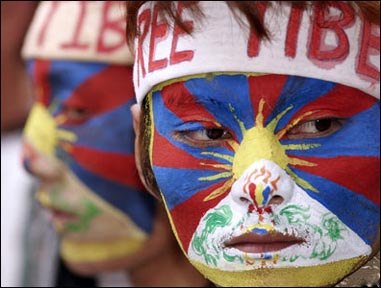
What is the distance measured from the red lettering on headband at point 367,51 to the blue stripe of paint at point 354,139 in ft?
0.18

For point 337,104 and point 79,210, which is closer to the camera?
point 337,104

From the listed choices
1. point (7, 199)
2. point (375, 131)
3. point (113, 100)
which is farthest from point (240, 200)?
point (7, 199)

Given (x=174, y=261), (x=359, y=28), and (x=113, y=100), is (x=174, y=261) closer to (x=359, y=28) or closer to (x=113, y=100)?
(x=113, y=100)

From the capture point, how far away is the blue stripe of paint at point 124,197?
2.71 metres

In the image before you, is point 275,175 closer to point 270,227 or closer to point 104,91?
point 270,227

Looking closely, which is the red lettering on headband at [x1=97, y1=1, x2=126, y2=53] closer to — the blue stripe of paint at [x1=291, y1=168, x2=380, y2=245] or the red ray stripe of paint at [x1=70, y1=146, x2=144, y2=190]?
the red ray stripe of paint at [x1=70, y1=146, x2=144, y2=190]

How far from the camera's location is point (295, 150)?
5.36 feet

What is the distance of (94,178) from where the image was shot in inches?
107

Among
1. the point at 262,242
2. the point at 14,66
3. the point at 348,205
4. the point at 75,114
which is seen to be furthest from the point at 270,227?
the point at 14,66

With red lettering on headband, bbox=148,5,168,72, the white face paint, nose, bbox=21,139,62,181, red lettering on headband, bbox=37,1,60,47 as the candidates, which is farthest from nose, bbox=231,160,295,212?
nose, bbox=21,139,62,181

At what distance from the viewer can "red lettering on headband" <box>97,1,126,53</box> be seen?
2.54m

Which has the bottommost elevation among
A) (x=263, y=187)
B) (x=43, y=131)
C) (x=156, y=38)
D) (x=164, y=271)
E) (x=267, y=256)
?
(x=164, y=271)

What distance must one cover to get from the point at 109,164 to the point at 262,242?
112 centimetres

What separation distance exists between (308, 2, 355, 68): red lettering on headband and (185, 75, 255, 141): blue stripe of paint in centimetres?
11
